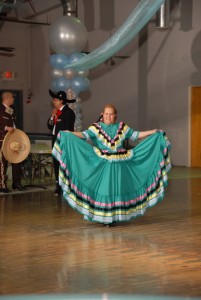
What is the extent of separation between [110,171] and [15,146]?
2.89 m

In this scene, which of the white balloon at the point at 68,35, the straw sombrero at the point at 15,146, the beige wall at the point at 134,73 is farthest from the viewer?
the beige wall at the point at 134,73

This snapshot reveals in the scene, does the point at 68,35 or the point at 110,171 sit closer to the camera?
the point at 110,171

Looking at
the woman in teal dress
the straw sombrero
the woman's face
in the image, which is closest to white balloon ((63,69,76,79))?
the straw sombrero

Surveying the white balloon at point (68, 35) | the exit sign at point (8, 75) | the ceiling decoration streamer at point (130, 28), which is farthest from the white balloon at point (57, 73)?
the exit sign at point (8, 75)

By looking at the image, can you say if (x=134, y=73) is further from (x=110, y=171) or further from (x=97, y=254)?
(x=97, y=254)

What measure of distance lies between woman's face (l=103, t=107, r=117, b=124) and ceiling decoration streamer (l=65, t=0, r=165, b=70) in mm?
1281

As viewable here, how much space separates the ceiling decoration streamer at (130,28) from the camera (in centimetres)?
715

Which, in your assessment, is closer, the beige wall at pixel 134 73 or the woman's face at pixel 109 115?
the woman's face at pixel 109 115

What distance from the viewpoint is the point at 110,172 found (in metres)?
6.61

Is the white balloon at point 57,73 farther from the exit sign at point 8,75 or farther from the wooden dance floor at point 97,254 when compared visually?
the exit sign at point 8,75

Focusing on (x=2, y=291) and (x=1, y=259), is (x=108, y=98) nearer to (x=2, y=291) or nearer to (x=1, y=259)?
(x=1, y=259)

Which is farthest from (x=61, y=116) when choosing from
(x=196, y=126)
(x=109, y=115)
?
(x=196, y=126)

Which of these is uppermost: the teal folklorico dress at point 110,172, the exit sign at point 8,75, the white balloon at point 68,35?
the white balloon at point 68,35

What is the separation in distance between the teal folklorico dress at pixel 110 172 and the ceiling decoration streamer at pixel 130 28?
4.50 feet
